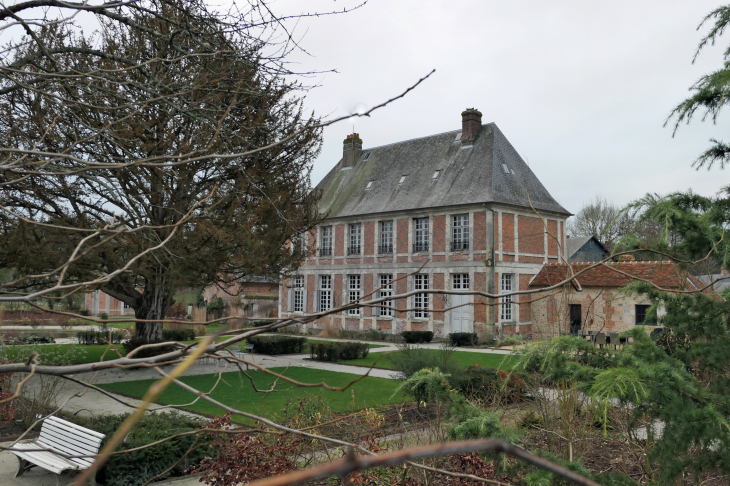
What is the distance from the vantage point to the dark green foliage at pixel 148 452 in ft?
17.8

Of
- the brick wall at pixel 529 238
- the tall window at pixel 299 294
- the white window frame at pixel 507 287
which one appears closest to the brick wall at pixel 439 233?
the white window frame at pixel 507 287

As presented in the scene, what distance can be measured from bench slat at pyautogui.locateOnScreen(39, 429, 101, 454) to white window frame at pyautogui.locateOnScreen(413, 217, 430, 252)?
19910 mm

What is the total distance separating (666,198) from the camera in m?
4.07

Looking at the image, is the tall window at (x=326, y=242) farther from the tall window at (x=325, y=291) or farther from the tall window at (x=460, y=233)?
the tall window at (x=460, y=233)

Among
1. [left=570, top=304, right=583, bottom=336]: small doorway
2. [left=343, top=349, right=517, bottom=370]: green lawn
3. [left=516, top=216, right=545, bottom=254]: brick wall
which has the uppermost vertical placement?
[left=516, top=216, right=545, bottom=254]: brick wall

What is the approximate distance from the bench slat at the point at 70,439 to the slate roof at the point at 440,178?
19.0 metres

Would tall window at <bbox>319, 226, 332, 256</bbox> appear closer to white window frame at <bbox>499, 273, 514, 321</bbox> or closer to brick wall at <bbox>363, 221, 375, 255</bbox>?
brick wall at <bbox>363, 221, 375, 255</bbox>

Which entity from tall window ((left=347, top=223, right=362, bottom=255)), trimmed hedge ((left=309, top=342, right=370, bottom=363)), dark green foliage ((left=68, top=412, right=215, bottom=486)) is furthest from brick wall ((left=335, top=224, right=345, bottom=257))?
dark green foliage ((left=68, top=412, right=215, bottom=486))

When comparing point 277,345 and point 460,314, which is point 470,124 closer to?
point 460,314

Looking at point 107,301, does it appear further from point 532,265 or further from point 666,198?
point 666,198

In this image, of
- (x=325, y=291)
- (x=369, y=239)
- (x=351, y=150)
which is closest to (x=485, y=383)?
(x=369, y=239)

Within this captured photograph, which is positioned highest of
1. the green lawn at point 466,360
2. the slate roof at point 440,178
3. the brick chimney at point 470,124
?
the brick chimney at point 470,124

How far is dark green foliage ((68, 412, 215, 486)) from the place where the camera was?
17.8 ft

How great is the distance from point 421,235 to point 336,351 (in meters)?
10.0
